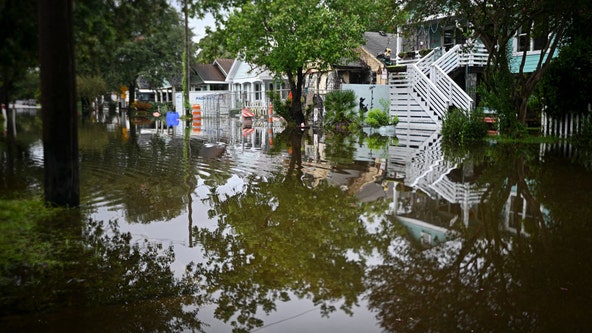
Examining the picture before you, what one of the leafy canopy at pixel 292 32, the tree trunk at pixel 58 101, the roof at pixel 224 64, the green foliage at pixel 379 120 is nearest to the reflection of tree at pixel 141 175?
the tree trunk at pixel 58 101

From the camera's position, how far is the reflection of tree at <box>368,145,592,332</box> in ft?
13.7

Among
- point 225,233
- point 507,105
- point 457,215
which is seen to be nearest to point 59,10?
point 225,233

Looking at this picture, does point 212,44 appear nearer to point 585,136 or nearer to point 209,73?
point 585,136

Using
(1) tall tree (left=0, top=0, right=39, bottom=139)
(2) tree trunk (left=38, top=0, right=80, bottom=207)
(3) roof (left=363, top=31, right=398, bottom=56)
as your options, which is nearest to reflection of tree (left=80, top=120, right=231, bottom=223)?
(2) tree trunk (left=38, top=0, right=80, bottom=207)

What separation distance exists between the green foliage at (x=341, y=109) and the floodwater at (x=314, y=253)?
1548cm

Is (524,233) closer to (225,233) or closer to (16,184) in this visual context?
(225,233)

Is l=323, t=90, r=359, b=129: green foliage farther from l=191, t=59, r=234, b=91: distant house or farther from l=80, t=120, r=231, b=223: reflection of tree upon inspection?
l=191, t=59, r=234, b=91: distant house

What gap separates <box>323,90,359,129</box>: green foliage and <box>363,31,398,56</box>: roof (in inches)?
511

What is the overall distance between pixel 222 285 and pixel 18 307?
164 cm

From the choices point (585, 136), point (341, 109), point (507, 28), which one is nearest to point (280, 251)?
point (585, 136)

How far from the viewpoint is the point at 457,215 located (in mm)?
7793

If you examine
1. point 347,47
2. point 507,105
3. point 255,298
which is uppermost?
point 347,47

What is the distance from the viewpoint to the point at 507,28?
60.7 feet

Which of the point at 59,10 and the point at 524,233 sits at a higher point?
the point at 59,10
